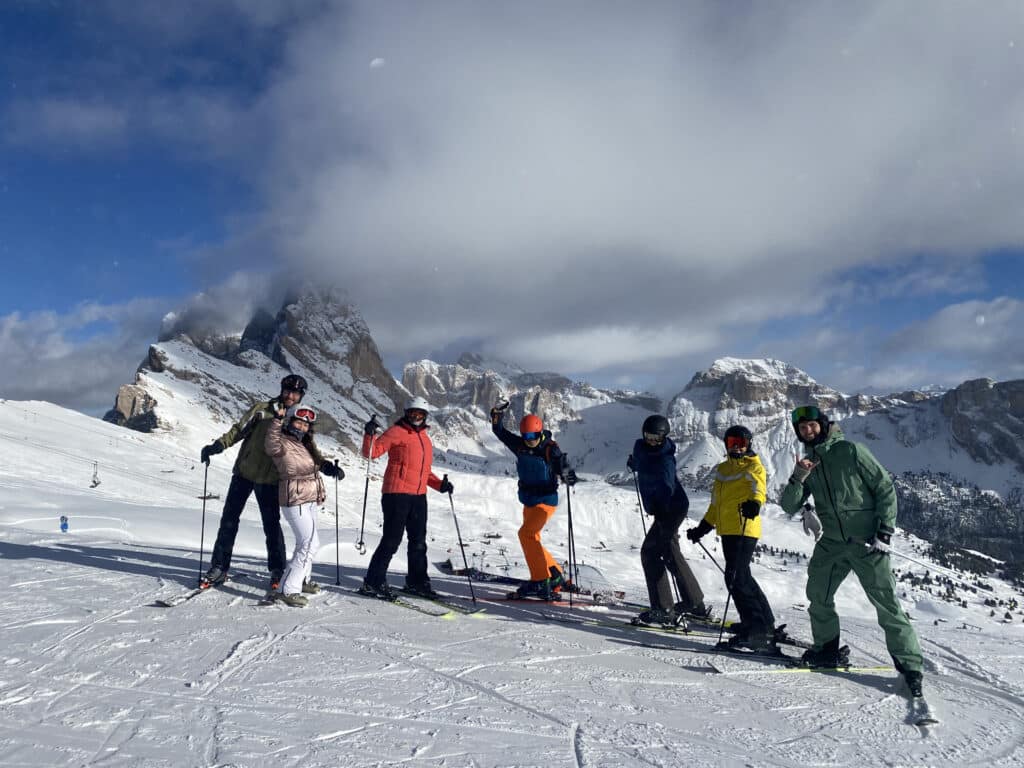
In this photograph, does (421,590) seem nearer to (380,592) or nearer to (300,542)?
(380,592)

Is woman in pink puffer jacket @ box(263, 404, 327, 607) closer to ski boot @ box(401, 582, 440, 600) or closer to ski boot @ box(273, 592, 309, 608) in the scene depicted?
ski boot @ box(273, 592, 309, 608)

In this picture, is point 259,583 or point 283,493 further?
point 259,583

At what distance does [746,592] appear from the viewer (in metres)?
6.78

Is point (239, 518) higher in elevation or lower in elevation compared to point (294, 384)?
lower

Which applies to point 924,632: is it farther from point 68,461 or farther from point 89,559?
point 68,461

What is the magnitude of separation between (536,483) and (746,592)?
3.10 meters

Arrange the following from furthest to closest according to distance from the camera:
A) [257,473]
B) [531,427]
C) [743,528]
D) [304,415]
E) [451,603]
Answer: [531,427] < [451,603] < [257,473] < [304,415] < [743,528]

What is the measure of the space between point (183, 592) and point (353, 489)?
87258 millimetres

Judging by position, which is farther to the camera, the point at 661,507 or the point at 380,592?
the point at 380,592

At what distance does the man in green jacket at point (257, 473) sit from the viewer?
7.93 meters

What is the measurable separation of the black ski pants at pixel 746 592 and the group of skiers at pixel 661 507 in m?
0.01

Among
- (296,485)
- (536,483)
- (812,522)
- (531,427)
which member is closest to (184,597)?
(296,485)

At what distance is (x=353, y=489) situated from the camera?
3620 inches

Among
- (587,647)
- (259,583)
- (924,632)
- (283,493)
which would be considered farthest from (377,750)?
(924,632)
